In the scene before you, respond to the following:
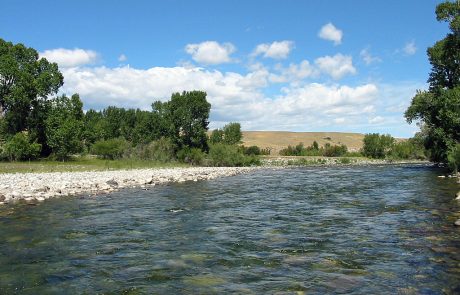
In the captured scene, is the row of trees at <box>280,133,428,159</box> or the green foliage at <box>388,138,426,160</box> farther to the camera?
the row of trees at <box>280,133,428,159</box>

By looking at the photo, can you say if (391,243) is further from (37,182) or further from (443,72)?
(443,72)

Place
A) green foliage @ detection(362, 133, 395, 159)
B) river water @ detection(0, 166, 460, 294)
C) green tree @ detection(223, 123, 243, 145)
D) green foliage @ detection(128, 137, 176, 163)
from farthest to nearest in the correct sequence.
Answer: green foliage @ detection(362, 133, 395, 159), green tree @ detection(223, 123, 243, 145), green foliage @ detection(128, 137, 176, 163), river water @ detection(0, 166, 460, 294)

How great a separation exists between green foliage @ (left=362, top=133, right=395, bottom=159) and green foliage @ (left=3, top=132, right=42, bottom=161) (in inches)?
2998

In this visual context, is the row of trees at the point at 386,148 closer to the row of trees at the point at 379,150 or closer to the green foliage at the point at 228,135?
the row of trees at the point at 379,150

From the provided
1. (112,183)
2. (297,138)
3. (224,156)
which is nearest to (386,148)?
(224,156)

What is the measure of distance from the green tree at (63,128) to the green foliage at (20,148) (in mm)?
2867

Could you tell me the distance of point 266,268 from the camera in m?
8.68

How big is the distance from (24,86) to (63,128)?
6.76m

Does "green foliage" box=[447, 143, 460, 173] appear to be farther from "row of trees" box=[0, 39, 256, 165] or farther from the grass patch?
"row of trees" box=[0, 39, 256, 165]

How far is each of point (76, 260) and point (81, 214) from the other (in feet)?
21.6

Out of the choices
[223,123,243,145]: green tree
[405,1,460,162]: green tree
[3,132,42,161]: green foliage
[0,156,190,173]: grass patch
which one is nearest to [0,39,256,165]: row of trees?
[3,132,42,161]: green foliage

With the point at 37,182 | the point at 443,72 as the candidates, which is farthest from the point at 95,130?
the point at 443,72

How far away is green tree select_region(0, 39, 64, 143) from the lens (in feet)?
166

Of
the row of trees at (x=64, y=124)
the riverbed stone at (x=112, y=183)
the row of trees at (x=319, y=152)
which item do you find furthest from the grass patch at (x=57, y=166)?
the row of trees at (x=319, y=152)
